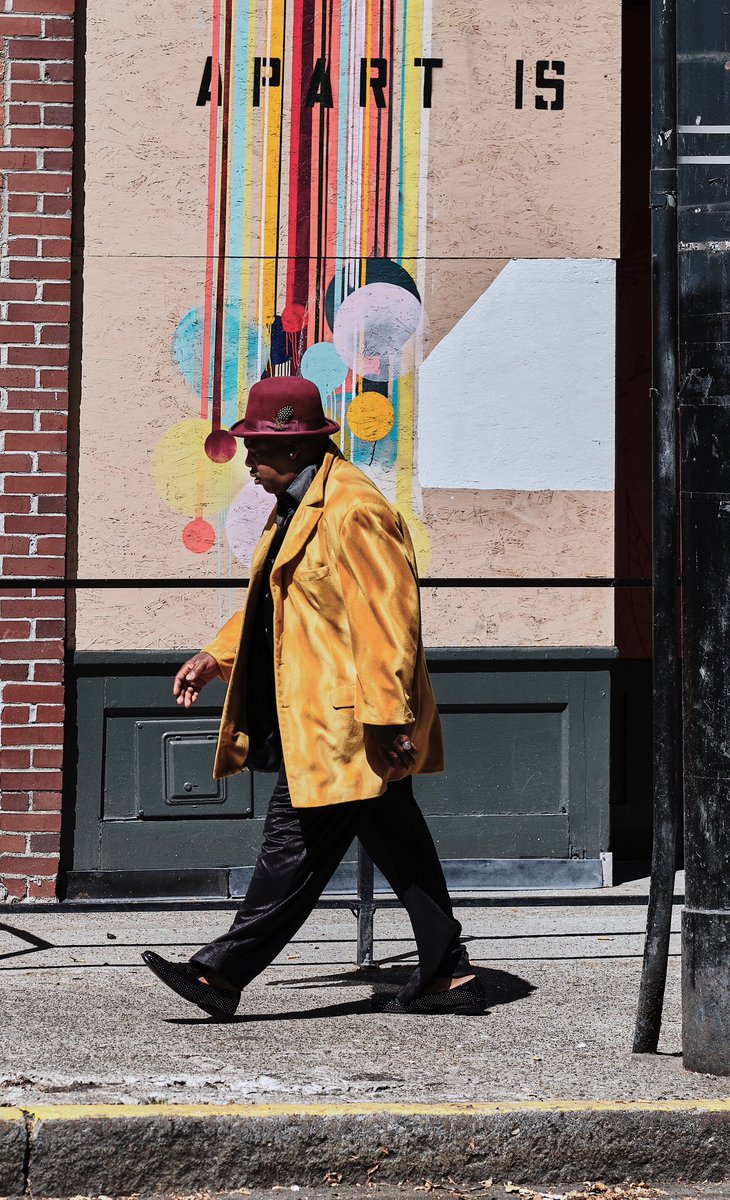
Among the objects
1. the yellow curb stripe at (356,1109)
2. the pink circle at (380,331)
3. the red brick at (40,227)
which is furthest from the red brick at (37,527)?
the yellow curb stripe at (356,1109)

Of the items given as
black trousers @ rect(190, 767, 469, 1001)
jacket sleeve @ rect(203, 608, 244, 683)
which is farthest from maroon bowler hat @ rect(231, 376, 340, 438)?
black trousers @ rect(190, 767, 469, 1001)

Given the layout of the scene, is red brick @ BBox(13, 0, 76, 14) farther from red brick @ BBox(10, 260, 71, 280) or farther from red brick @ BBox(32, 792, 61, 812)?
red brick @ BBox(32, 792, 61, 812)

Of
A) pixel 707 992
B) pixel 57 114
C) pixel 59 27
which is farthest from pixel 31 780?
pixel 707 992

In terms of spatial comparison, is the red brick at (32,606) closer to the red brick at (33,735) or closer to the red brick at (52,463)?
the red brick at (52,463)

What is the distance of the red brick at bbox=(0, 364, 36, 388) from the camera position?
6.42 m

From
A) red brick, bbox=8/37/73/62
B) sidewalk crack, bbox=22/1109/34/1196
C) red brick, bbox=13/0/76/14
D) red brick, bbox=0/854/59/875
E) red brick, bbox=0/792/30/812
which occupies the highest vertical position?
red brick, bbox=13/0/76/14

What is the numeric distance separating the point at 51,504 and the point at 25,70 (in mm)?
1886

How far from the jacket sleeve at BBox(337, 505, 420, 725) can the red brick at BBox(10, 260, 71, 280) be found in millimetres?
2682

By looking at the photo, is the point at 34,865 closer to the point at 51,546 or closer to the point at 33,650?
the point at 33,650

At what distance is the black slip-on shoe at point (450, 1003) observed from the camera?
4.65 metres

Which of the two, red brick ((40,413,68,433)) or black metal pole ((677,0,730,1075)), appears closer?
black metal pole ((677,0,730,1075))

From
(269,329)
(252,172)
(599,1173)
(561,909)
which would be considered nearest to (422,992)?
(599,1173)

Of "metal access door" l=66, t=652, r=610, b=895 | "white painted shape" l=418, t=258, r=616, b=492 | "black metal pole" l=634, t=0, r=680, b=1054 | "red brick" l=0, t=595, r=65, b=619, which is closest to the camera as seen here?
"black metal pole" l=634, t=0, r=680, b=1054

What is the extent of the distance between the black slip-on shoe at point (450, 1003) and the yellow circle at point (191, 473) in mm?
2688
